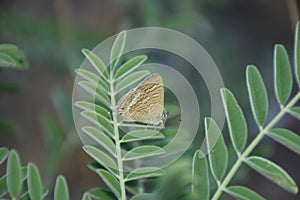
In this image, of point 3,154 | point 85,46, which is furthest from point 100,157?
point 85,46

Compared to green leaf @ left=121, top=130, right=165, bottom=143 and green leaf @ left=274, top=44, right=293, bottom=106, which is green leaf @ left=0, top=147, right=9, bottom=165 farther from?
green leaf @ left=274, top=44, right=293, bottom=106

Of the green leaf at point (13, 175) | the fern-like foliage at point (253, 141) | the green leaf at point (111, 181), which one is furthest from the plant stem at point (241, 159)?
the green leaf at point (13, 175)

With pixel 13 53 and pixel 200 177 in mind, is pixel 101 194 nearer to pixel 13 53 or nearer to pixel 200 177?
pixel 200 177

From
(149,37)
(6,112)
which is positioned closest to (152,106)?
(149,37)

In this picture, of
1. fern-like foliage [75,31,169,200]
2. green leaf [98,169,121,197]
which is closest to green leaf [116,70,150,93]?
fern-like foliage [75,31,169,200]

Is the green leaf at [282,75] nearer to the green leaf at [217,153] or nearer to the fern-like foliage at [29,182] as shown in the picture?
the green leaf at [217,153]
